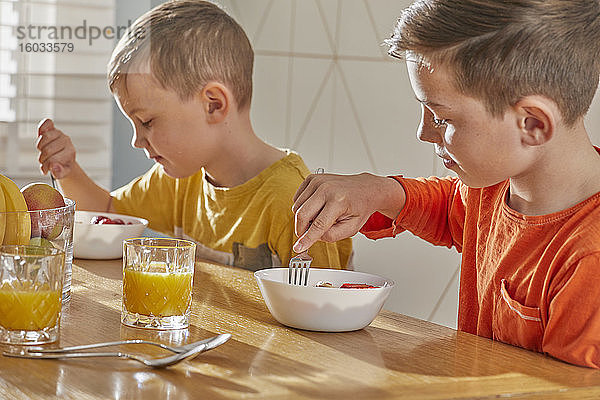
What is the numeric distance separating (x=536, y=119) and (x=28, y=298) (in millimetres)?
607

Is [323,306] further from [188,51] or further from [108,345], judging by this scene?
[188,51]

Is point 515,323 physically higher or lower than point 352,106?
lower

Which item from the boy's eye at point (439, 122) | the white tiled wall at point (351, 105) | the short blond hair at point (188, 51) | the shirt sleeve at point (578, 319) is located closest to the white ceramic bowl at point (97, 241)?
the short blond hair at point (188, 51)

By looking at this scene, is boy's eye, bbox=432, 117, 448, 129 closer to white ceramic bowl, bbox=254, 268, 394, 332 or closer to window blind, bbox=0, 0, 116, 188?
white ceramic bowl, bbox=254, 268, 394, 332

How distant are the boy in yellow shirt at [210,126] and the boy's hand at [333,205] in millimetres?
434

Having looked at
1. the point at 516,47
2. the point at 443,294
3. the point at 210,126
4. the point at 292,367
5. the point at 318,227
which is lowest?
the point at 443,294

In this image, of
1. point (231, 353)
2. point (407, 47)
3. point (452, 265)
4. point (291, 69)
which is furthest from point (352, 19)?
point (231, 353)

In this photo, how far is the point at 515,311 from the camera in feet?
3.34

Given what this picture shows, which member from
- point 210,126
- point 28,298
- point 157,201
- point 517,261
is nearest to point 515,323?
point 517,261

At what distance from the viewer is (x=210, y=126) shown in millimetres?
1738

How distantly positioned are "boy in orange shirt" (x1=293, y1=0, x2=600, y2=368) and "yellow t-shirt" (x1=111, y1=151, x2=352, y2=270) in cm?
50

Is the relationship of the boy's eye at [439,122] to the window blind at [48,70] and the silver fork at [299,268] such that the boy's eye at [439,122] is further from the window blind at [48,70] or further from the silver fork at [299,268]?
the window blind at [48,70]

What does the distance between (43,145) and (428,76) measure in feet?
3.81

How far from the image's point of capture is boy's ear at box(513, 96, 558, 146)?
0.97m
